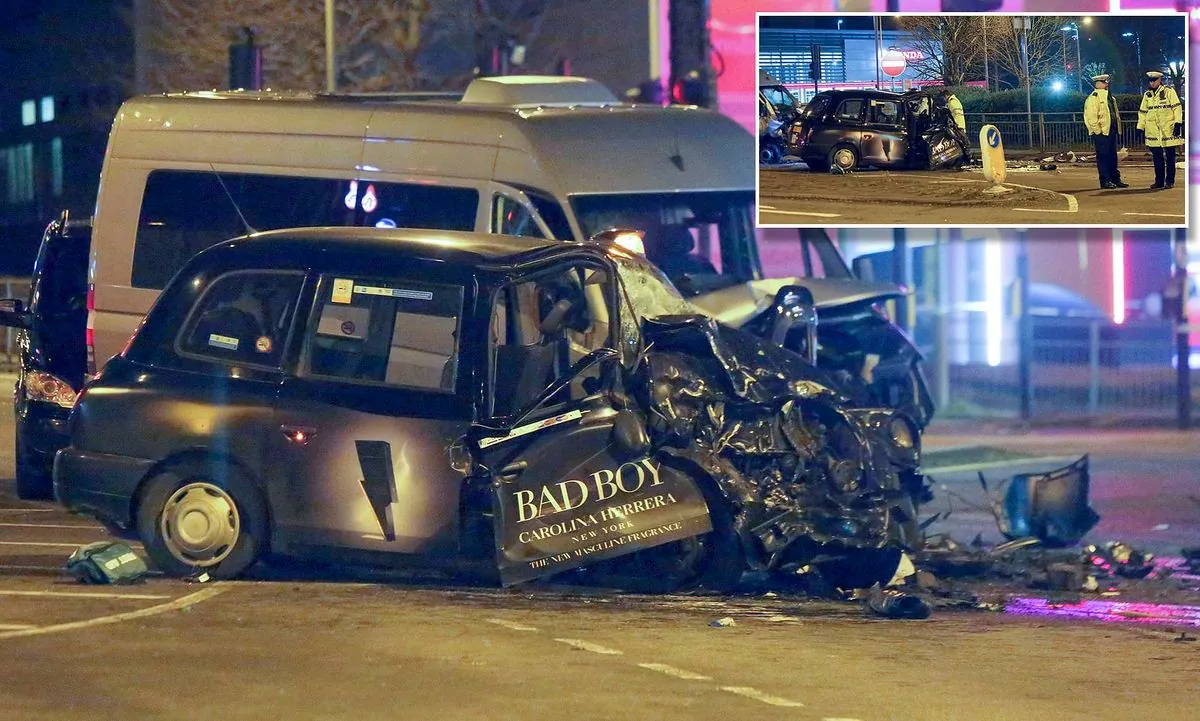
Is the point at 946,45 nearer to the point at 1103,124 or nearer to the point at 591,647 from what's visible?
the point at 1103,124

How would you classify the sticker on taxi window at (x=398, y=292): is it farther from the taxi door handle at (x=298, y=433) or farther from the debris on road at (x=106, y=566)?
the debris on road at (x=106, y=566)

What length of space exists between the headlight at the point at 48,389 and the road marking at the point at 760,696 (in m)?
5.99

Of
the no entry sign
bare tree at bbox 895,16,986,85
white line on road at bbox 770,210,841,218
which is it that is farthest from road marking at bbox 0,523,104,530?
bare tree at bbox 895,16,986,85

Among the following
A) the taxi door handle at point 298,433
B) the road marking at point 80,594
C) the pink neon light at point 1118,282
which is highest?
the pink neon light at point 1118,282

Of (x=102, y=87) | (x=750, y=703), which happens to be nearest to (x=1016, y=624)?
(x=750, y=703)

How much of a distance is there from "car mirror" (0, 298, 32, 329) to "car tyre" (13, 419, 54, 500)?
0.74 m

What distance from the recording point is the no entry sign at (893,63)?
15359mm

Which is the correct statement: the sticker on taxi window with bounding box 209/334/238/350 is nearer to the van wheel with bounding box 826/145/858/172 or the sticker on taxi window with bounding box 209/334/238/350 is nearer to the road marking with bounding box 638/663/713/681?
the road marking with bounding box 638/663/713/681

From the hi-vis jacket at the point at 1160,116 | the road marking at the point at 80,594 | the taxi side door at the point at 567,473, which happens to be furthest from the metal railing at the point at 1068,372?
the road marking at the point at 80,594

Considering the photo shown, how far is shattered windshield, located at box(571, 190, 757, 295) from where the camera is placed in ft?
38.0

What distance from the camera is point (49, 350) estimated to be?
11273 mm

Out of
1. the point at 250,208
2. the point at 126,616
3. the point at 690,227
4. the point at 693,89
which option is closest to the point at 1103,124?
the point at 693,89

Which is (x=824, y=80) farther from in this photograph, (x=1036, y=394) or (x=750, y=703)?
(x=750, y=703)

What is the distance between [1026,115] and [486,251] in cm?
837
